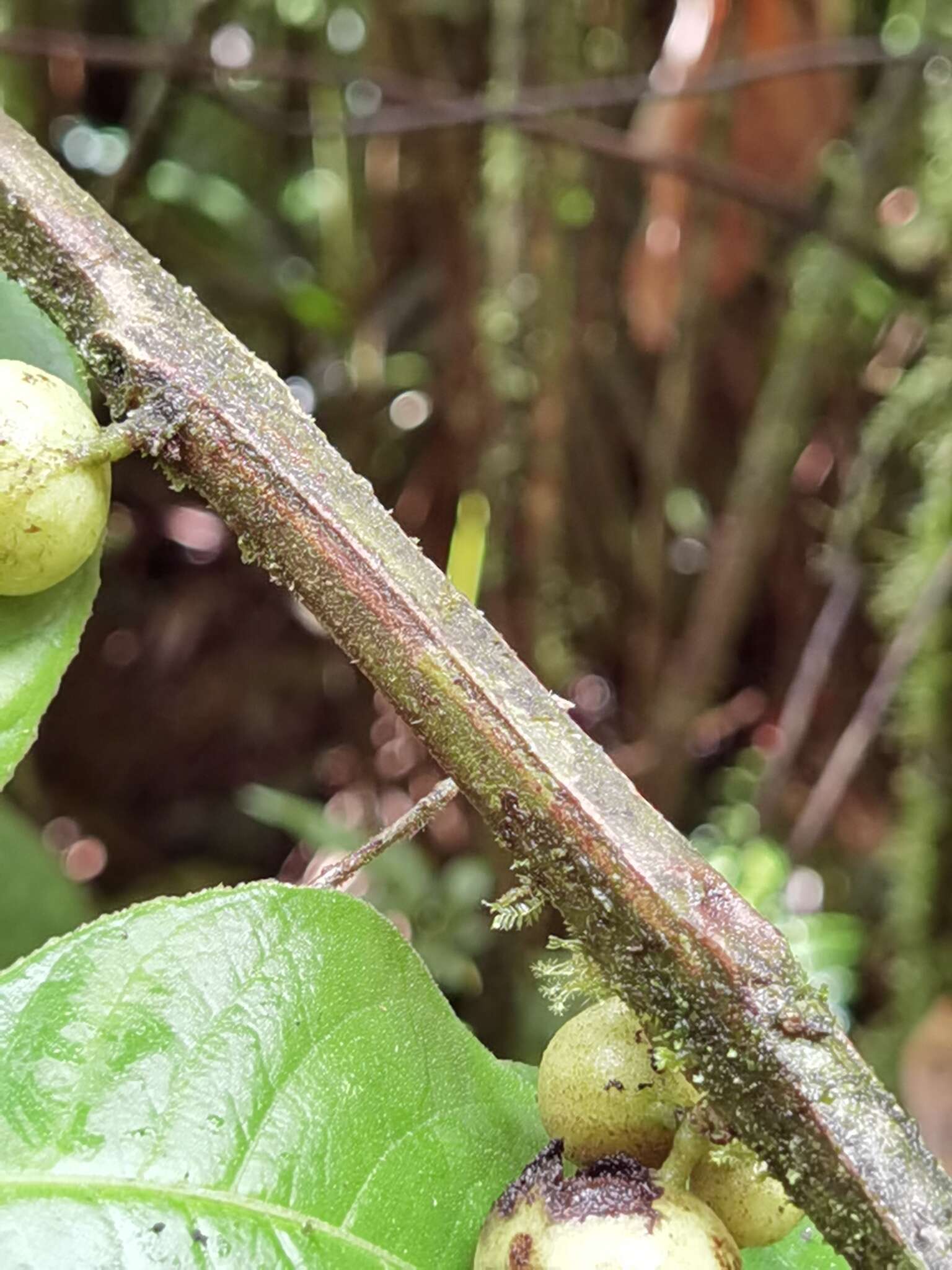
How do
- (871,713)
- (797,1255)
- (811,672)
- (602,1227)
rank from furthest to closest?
1. (811,672)
2. (871,713)
3. (797,1255)
4. (602,1227)

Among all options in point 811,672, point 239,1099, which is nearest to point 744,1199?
point 239,1099

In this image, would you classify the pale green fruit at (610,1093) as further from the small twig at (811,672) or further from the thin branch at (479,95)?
the small twig at (811,672)

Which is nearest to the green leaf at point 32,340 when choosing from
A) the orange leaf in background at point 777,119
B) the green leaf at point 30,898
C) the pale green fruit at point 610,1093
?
the pale green fruit at point 610,1093

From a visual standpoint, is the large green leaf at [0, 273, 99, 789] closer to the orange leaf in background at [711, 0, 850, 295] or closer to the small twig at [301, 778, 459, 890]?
the small twig at [301, 778, 459, 890]

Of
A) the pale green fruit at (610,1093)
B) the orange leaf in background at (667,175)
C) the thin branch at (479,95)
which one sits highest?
the orange leaf in background at (667,175)

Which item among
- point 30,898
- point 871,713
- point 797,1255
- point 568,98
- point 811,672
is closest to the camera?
point 797,1255

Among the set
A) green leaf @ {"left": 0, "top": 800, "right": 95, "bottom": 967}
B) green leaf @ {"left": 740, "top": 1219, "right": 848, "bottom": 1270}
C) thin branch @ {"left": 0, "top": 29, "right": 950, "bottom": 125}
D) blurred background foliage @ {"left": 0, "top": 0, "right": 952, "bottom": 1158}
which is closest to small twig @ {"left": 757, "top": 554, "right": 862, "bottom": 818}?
blurred background foliage @ {"left": 0, "top": 0, "right": 952, "bottom": 1158}

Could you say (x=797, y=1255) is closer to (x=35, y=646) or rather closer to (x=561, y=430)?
(x=35, y=646)
